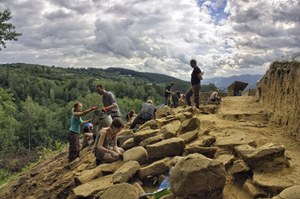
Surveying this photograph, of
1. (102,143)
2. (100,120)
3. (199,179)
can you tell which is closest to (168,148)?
(102,143)

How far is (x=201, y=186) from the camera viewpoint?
5902 mm

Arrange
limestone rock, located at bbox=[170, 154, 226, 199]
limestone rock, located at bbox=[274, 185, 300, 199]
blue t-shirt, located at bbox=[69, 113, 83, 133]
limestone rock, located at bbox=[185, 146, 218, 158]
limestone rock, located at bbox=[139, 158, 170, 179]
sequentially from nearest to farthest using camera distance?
limestone rock, located at bbox=[274, 185, 300, 199] → limestone rock, located at bbox=[170, 154, 226, 199] → limestone rock, located at bbox=[139, 158, 170, 179] → limestone rock, located at bbox=[185, 146, 218, 158] → blue t-shirt, located at bbox=[69, 113, 83, 133]

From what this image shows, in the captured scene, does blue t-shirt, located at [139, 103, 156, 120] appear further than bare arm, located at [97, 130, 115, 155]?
Yes

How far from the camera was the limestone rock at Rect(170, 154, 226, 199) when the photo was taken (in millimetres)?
5898

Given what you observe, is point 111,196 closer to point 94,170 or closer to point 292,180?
point 94,170

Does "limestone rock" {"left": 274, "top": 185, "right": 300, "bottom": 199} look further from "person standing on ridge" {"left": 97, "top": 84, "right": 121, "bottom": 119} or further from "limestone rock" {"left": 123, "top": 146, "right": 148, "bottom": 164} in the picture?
"person standing on ridge" {"left": 97, "top": 84, "right": 121, "bottom": 119}

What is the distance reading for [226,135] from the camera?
905 cm

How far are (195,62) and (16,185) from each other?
6.86 metres

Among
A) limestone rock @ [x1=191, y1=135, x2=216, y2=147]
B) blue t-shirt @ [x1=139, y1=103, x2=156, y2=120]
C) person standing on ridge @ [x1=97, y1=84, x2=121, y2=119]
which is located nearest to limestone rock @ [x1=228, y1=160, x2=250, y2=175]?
limestone rock @ [x1=191, y1=135, x2=216, y2=147]

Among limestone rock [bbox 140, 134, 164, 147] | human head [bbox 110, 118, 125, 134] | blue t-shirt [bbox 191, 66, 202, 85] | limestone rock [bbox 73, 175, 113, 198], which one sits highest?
blue t-shirt [bbox 191, 66, 202, 85]

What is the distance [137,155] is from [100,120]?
9.77ft

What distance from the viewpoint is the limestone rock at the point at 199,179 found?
5898 mm

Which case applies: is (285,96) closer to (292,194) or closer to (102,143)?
(102,143)

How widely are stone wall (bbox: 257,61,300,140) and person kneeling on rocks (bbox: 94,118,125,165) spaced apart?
387cm
